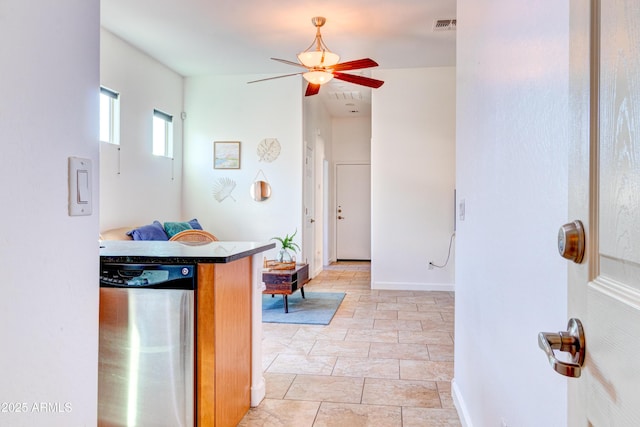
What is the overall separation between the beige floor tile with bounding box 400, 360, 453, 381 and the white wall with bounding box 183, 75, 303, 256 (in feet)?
10.3

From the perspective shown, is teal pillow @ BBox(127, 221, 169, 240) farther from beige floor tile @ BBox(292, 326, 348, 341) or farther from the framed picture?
beige floor tile @ BBox(292, 326, 348, 341)

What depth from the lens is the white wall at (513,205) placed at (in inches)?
38.7

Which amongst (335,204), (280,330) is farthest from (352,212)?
(280,330)

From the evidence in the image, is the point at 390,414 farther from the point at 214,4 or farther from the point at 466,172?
the point at 214,4

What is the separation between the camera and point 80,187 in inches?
33.3

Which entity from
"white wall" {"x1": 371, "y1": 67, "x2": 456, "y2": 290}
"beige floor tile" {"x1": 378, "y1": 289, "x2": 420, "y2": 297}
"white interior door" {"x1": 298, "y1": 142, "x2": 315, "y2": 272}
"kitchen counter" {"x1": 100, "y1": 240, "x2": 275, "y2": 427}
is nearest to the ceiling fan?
"white wall" {"x1": 371, "y1": 67, "x2": 456, "y2": 290}

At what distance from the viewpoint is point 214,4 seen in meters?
3.78

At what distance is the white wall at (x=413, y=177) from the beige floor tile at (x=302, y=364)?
272cm

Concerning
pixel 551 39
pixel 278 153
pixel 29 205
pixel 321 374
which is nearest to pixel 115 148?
pixel 278 153

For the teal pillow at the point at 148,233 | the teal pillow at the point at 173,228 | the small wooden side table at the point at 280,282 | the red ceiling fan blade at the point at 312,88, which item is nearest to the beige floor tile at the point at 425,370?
the small wooden side table at the point at 280,282

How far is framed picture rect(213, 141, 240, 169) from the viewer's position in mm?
5938

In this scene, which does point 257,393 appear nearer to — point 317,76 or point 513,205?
point 513,205

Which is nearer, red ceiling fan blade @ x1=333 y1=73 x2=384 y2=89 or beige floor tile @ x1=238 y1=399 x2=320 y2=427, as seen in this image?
beige floor tile @ x1=238 y1=399 x2=320 y2=427

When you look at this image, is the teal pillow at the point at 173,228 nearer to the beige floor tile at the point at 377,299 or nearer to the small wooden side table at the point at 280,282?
the small wooden side table at the point at 280,282
